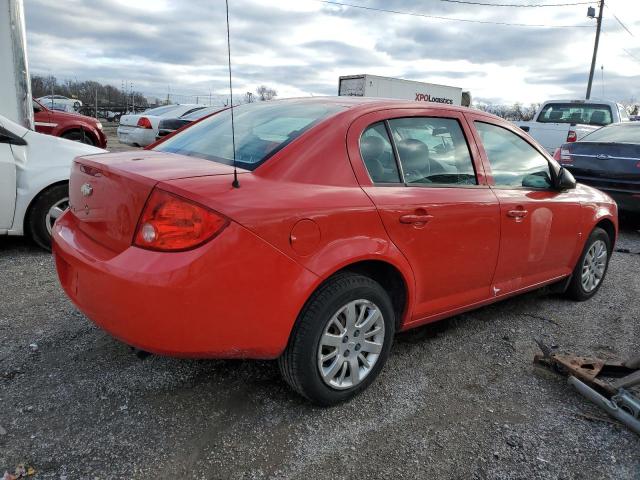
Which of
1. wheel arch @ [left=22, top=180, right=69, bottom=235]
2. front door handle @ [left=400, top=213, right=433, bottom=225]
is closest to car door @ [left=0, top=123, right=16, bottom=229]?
wheel arch @ [left=22, top=180, right=69, bottom=235]

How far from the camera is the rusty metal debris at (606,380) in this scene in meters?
2.62

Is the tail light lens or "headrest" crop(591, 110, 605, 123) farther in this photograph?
"headrest" crop(591, 110, 605, 123)

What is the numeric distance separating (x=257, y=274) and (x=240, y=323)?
8.8 inches

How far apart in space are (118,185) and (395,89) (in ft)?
77.4

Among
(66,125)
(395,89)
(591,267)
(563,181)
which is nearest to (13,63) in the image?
(66,125)

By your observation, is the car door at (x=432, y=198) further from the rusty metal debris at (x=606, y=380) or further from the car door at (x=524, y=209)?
the rusty metal debris at (x=606, y=380)

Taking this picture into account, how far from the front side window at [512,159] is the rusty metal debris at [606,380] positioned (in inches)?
43.3

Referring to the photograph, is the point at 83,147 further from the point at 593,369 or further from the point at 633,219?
the point at 633,219

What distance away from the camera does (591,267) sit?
4422 mm

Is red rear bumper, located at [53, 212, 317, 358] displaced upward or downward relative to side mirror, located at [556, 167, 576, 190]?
downward

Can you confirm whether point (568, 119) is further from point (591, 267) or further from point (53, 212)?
point (53, 212)

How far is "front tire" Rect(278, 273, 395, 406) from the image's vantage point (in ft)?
7.89

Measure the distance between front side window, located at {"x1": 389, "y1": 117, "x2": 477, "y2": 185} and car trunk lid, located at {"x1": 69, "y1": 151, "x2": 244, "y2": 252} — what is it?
994mm

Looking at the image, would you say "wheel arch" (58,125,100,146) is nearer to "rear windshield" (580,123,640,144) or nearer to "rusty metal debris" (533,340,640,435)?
"rear windshield" (580,123,640,144)
